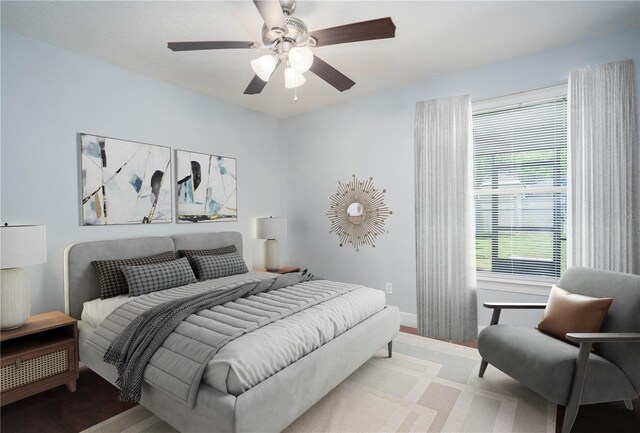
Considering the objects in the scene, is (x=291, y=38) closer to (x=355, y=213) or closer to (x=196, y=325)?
(x=196, y=325)

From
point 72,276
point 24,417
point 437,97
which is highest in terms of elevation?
point 437,97

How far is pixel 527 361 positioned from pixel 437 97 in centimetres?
260

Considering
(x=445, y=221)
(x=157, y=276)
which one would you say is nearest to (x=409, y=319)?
(x=445, y=221)

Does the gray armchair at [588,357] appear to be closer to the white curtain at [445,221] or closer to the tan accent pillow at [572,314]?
the tan accent pillow at [572,314]

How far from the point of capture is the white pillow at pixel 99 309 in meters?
2.52

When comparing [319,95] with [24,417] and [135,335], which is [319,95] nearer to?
[135,335]

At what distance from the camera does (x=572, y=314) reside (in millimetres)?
2236

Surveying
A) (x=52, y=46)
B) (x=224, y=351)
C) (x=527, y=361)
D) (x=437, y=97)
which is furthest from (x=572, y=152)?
(x=52, y=46)

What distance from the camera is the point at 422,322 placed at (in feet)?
11.8

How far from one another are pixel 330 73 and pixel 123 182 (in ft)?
7.10

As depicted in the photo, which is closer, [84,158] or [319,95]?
[84,158]

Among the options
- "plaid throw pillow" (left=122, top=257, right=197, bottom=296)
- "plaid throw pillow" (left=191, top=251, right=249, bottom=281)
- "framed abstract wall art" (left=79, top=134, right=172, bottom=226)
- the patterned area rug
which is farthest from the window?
"framed abstract wall art" (left=79, top=134, right=172, bottom=226)

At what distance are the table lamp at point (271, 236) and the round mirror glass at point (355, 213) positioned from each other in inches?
33.6

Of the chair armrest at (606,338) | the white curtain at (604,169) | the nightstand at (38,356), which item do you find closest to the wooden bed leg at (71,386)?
the nightstand at (38,356)
